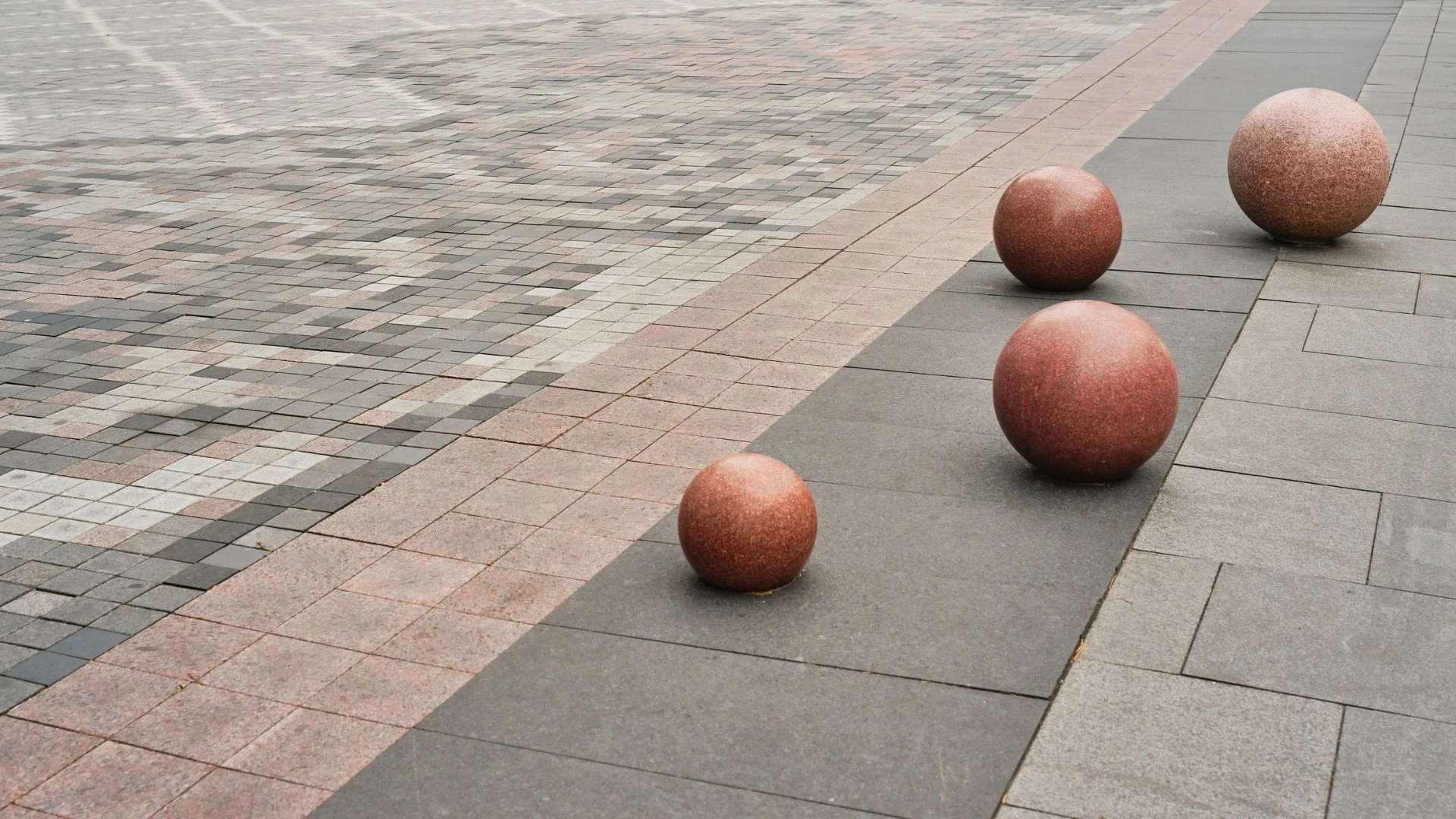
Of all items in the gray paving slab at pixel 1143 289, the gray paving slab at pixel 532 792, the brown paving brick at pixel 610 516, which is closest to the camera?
the gray paving slab at pixel 532 792

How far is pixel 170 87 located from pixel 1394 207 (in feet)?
52.5

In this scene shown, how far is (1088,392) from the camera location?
632cm

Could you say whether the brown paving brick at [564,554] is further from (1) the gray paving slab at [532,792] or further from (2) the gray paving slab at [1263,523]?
(2) the gray paving slab at [1263,523]

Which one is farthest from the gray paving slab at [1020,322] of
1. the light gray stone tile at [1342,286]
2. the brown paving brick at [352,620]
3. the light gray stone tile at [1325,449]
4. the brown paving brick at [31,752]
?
the brown paving brick at [31,752]

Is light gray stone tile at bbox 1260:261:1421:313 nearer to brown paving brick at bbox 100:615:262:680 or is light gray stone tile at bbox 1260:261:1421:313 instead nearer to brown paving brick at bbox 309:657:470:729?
brown paving brick at bbox 309:657:470:729

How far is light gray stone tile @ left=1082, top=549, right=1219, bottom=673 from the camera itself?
514 cm

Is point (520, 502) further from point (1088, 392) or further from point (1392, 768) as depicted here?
point (1392, 768)

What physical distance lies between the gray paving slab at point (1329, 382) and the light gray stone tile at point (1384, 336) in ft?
0.33

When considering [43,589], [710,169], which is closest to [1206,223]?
[710,169]

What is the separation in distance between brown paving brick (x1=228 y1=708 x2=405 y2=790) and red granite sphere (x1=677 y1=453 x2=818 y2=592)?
1404mm

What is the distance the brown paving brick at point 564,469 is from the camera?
683cm

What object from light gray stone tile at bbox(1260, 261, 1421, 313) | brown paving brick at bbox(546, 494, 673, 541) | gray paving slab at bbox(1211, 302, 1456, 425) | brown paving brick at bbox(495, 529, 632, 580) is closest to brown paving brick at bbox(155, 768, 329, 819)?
brown paving brick at bbox(495, 529, 632, 580)

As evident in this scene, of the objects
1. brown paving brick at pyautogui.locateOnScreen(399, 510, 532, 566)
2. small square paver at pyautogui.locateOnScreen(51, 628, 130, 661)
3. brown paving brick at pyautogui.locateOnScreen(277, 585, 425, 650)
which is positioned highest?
small square paver at pyautogui.locateOnScreen(51, 628, 130, 661)

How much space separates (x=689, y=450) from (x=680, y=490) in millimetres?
461
